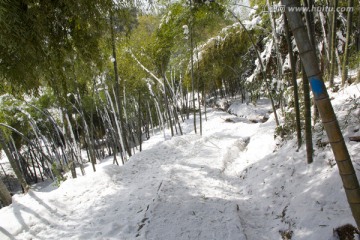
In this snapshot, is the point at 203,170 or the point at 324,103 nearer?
the point at 324,103

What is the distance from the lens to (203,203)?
318 centimetres

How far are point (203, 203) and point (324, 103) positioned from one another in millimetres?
2110

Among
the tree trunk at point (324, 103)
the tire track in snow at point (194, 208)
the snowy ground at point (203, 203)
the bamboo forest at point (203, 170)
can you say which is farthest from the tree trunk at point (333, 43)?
the tree trunk at point (324, 103)

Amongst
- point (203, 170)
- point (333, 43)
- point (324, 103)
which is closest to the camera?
point (324, 103)

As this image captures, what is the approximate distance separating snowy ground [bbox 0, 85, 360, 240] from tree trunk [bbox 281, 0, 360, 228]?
530mm

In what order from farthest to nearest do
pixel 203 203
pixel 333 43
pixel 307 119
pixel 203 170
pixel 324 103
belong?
pixel 203 170, pixel 333 43, pixel 203 203, pixel 307 119, pixel 324 103

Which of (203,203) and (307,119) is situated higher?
(307,119)

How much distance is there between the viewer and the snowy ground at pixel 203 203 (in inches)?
95.7

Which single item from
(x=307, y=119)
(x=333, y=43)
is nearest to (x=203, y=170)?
(x=307, y=119)

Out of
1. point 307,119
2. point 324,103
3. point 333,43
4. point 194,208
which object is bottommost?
point 194,208

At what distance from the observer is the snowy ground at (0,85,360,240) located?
243 cm

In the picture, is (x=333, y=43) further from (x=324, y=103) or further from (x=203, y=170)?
(x=324, y=103)

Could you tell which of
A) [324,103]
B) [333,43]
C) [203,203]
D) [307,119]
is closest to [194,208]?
[203,203]

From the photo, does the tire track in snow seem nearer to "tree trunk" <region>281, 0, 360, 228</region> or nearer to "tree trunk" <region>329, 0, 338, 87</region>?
"tree trunk" <region>281, 0, 360, 228</region>
